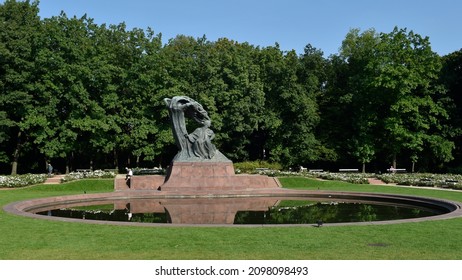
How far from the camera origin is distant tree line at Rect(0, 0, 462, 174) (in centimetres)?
4000

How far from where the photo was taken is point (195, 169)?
27.4 metres

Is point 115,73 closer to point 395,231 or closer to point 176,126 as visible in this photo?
point 176,126

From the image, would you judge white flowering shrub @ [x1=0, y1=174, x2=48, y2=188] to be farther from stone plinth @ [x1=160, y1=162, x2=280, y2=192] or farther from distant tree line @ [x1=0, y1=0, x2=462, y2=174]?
stone plinth @ [x1=160, y1=162, x2=280, y2=192]

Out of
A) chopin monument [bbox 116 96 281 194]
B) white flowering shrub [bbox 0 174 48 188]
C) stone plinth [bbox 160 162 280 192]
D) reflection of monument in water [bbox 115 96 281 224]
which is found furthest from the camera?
white flowering shrub [bbox 0 174 48 188]

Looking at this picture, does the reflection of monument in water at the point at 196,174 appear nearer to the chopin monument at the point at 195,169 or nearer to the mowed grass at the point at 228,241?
the chopin monument at the point at 195,169

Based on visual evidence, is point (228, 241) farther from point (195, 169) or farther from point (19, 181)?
point (19, 181)

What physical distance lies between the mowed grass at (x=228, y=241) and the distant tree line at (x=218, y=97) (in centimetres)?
2707

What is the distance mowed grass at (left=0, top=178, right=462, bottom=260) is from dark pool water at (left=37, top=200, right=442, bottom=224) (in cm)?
280

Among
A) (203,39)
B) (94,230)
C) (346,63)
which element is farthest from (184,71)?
(94,230)

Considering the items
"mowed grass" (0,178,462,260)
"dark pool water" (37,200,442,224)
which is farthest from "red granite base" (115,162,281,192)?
"mowed grass" (0,178,462,260)

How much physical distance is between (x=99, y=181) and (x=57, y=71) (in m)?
12.4

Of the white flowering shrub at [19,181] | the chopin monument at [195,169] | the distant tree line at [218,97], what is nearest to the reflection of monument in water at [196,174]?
the chopin monument at [195,169]

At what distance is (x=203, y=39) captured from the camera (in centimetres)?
4850

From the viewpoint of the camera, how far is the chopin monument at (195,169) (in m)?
26.9
